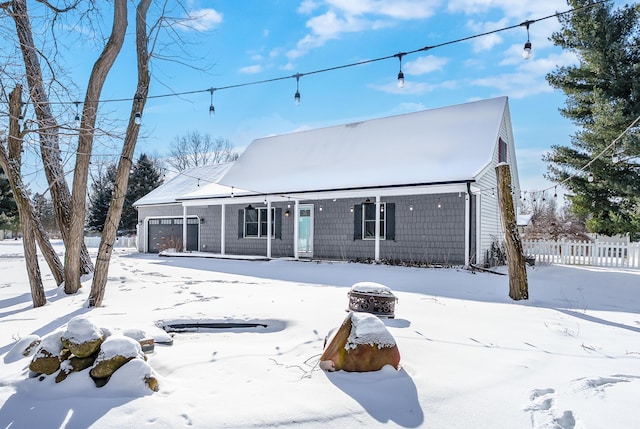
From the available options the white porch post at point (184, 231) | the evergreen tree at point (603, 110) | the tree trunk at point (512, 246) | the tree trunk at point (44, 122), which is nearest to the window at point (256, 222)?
the white porch post at point (184, 231)

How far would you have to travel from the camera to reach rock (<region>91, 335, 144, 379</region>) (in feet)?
9.70

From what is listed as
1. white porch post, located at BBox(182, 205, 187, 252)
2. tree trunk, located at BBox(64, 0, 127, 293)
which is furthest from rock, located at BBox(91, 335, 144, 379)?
white porch post, located at BBox(182, 205, 187, 252)

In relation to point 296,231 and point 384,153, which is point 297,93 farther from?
point 296,231

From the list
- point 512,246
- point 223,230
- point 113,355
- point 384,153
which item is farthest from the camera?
point 223,230

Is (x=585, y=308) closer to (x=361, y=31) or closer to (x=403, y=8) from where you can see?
(x=403, y=8)

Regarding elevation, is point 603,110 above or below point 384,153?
above

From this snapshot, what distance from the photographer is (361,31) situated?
8.91 meters

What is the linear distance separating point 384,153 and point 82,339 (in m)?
12.2

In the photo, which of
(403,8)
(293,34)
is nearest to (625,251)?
(403,8)

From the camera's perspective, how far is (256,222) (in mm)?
15758

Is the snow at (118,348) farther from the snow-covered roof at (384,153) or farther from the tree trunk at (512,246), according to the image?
the snow-covered roof at (384,153)

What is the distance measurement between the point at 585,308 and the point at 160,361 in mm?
6487

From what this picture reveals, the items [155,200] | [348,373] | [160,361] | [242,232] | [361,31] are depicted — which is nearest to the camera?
[348,373]

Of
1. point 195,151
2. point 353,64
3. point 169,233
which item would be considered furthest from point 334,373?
point 195,151
